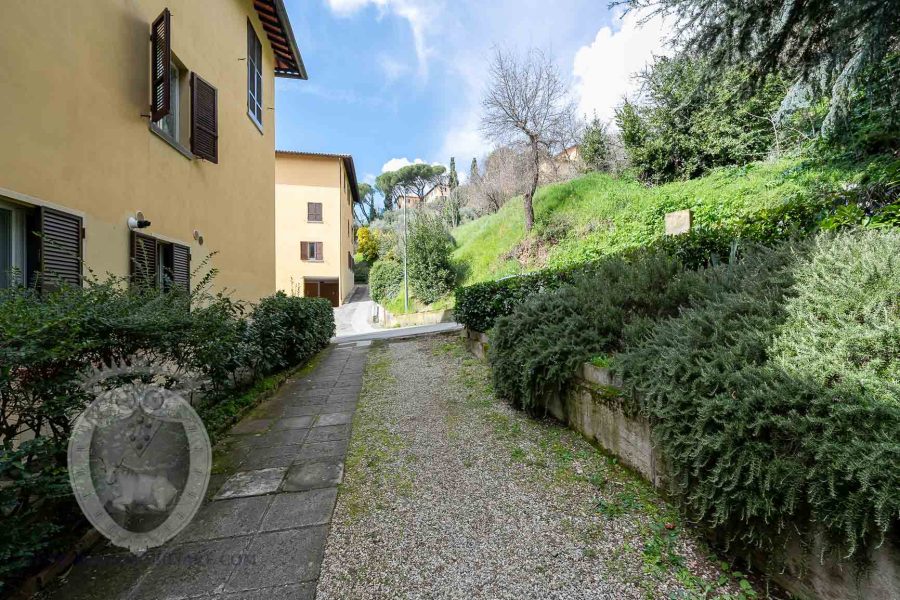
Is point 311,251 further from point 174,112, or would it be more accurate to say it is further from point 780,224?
point 780,224

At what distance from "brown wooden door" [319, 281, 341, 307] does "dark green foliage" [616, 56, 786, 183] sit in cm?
1692

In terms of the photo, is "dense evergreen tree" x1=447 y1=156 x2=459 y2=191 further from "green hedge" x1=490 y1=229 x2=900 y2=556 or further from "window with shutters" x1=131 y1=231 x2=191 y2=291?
"green hedge" x1=490 y1=229 x2=900 y2=556

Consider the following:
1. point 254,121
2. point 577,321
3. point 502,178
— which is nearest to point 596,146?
point 502,178

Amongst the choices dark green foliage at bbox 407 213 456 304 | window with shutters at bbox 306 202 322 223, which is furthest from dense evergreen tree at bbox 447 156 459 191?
dark green foliage at bbox 407 213 456 304

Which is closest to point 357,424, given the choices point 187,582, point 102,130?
point 187,582

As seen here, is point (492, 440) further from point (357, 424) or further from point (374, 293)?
point (374, 293)

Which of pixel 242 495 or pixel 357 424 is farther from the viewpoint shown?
pixel 357 424

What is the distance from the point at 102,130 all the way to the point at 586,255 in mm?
11108

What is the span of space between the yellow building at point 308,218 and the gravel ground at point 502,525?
784 inches

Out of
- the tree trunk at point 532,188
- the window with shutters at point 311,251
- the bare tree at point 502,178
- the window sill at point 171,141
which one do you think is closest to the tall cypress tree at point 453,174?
the bare tree at point 502,178

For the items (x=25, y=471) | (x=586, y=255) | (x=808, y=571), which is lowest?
(x=808, y=571)

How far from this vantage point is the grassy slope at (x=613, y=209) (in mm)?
8867

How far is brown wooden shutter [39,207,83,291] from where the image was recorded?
10.6 ft

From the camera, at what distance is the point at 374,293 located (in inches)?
926
